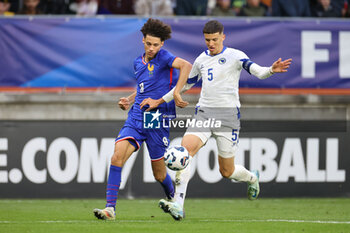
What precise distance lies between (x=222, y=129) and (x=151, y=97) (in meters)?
1.00

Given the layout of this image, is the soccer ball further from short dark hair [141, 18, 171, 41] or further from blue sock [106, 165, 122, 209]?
short dark hair [141, 18, 171, 41]

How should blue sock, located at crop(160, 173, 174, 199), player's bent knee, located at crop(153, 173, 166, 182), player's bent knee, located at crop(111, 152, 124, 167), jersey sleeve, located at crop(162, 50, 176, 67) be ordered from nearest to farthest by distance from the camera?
player's bent knee, located at crop(111, 152, 124, 167)
jersey sleeve, located at crop(162, 50, 176, 67)
player's bent knee, located at crop(153, 173, 166, 182)
blue sock, located at crop(160, 173, 174, 199)

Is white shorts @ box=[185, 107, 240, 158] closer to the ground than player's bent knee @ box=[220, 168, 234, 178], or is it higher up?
higher up

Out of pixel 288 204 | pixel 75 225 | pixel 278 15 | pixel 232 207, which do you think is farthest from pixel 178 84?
pixel 278 15

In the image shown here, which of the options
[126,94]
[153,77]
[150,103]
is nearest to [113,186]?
[150,103]

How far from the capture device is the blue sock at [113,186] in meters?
Answer: 8.17

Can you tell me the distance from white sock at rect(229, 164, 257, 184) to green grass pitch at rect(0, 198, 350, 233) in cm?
50

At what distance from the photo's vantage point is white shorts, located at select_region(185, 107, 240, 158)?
8.78 m

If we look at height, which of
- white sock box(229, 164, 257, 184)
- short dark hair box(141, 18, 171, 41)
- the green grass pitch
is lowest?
the green grass pitch

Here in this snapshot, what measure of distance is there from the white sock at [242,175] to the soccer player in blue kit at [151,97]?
965mm

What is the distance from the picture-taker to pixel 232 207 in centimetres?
1107

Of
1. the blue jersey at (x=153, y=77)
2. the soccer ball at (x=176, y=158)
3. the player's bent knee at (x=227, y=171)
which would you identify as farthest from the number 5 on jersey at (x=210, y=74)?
the player's bent knee at (x=227, y=171)

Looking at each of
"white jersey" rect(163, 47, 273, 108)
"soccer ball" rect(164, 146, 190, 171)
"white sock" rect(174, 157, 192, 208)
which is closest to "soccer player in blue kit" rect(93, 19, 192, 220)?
"white jersey" rect(163, 47, 273, 108)

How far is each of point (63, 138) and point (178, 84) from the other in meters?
4.39
